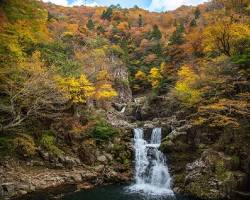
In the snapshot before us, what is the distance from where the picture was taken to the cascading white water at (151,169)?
21.1 m

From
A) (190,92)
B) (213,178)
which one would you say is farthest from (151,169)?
(190,92)

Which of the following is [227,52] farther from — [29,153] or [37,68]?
[29,153]

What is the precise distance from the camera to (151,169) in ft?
77.0

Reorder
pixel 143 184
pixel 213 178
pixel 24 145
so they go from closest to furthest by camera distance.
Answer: pixel 213 178 → pixel 24 145 → pixel 143 184

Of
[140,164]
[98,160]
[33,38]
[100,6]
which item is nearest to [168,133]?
[140,164]

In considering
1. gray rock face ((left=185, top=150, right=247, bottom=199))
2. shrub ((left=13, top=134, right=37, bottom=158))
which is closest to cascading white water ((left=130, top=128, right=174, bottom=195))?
gray rock face ((left=185, top=150, right=247, bottom=199))

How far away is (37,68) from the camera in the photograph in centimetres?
1875

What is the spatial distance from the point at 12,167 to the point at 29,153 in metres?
1.57

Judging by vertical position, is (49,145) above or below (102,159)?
above

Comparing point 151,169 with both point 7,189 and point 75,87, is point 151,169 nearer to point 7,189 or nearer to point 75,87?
point 75,87

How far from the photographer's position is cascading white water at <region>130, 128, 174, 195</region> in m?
21.1

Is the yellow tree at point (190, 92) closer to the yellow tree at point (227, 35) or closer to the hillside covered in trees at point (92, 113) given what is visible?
the hillside covered in trees at point (92, 113)

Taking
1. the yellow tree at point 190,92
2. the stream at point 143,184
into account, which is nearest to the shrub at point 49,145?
the stream at point 143,184

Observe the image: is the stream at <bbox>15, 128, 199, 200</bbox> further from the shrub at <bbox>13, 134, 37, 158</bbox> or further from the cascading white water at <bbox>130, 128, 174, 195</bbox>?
the shrub at <bbox>13, 134, 37, 158</bbox>
